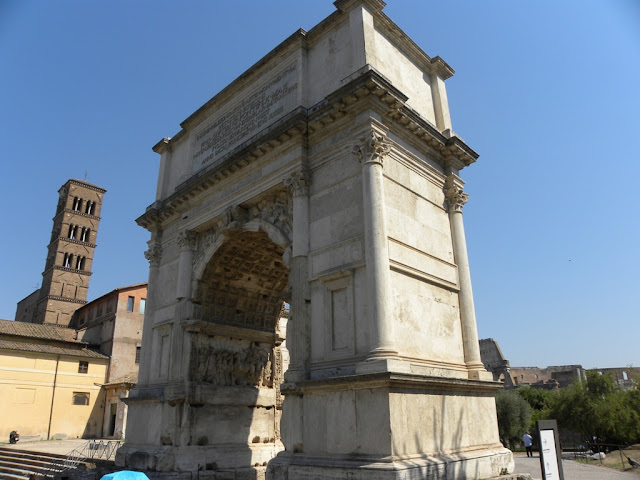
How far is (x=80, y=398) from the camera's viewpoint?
33.0m

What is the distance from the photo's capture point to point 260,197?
13.3 m

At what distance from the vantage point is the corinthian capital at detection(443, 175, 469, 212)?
1285cm

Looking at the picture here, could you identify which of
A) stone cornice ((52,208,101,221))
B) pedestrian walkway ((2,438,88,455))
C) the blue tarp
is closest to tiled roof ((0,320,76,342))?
pedestrian walkway ((2,438,88,455))

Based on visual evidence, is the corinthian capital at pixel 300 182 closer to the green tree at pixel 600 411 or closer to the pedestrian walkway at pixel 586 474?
the pedestrian walkway at pixel 586 474

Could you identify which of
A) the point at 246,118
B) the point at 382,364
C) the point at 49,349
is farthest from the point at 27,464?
the point at 382,364

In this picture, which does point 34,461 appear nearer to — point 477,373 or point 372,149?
point 477,373

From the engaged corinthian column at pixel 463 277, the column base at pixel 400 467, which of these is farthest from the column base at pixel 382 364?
the engaged corinthian column at pixel 463 277

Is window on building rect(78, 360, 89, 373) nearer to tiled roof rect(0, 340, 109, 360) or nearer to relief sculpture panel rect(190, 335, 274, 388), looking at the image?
tiled roof rect(0, 340, 109, 360)

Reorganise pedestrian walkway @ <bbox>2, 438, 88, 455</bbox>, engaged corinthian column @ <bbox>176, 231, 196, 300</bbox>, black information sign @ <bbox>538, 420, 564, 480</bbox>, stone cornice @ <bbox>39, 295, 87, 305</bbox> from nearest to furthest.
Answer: black information sign @ <bbox>538, 420, 564, 480</bbox>
engaged corinthian column @ <bbox>176, 231, 196, 300</bbox>
pedestrian walkway @ <bbox>2, 438, 88, 455</bbox>
stone cornice @ <bbox>39, 295, 87, 305</bbox>

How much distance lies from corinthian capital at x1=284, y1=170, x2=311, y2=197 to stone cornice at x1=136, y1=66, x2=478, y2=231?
0.94 metres

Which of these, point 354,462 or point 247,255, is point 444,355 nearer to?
point 354,462

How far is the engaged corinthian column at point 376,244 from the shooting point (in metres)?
9.09

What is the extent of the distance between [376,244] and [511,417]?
25561mm

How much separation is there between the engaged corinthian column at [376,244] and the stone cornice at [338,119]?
3.15 feet
